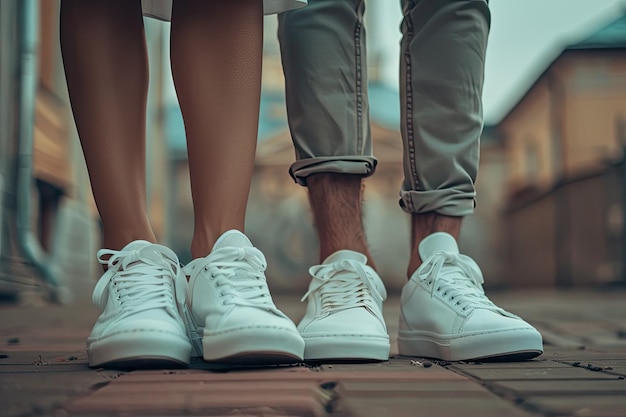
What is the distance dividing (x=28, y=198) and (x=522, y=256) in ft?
39.0

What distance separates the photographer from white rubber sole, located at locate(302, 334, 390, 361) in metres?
1.46

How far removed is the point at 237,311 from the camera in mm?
1325

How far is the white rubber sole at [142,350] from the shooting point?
1303 mm

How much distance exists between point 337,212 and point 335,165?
9 centimetres

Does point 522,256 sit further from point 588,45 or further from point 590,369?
point 590,369

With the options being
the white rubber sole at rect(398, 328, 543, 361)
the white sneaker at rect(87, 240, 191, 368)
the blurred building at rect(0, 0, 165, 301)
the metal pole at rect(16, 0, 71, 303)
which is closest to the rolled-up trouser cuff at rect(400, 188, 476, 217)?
the white rubber sole at rect(398, 328, 543, 361)

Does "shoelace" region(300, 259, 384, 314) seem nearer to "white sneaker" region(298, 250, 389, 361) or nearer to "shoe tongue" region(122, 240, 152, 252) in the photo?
"white sneaker" region(298, 250, 389, 361)

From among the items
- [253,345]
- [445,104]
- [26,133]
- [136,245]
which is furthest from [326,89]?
[26,133]

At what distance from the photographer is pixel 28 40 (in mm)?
5074

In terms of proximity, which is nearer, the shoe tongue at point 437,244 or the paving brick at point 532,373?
the paving brick at point 532,373

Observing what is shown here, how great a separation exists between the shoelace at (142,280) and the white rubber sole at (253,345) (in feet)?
0.38

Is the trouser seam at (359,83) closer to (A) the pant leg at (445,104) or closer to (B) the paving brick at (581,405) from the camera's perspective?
(A) the pant leg at (445,104)

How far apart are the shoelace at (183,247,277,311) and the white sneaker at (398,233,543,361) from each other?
1.12ft

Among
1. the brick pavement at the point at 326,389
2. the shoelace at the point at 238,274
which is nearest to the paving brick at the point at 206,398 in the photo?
the brick pavement at the point at 326,389
